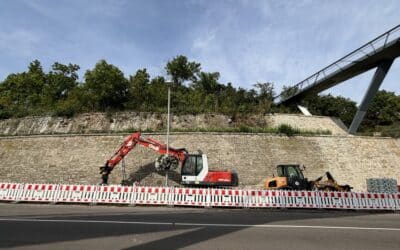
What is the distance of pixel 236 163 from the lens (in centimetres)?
2136

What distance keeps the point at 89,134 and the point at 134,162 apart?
5113 mm

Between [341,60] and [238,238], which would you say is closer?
[238,238]

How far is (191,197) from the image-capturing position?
14164mm

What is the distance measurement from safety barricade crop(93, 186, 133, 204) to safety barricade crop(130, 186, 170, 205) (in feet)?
0.87

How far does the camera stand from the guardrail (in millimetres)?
13852

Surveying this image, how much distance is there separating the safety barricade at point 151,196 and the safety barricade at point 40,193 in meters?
4.19

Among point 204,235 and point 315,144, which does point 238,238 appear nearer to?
point 204,235

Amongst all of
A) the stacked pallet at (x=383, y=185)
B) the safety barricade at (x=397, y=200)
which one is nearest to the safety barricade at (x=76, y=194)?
the safety barricade at (x=397, y=200)

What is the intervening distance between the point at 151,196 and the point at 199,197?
8.21ft

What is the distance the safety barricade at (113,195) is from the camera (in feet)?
46.9

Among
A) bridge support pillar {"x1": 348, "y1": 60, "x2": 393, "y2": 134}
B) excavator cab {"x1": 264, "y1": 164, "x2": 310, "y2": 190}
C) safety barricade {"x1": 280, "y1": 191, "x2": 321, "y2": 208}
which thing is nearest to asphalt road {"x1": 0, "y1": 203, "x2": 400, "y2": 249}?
safety barricade {"x1": 280, "y1": 191, "x2": 321, "y2": 208}

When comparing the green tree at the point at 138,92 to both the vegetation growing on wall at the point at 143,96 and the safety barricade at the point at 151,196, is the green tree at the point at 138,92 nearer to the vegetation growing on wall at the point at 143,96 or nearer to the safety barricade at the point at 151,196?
the vegetation growing on wall at the point at 143,96

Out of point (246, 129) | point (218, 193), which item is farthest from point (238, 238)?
point (246, 129)

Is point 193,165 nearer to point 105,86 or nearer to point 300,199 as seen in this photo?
point 300,199
